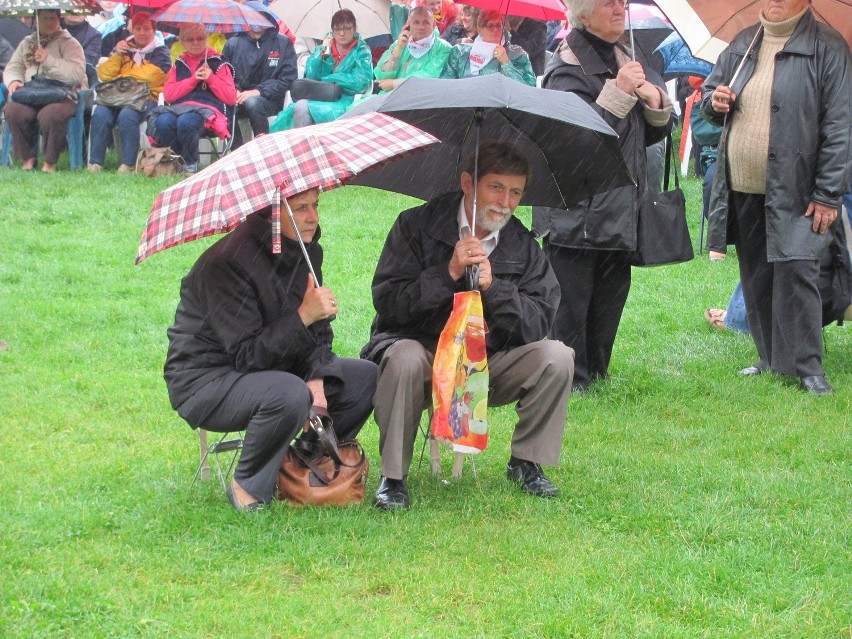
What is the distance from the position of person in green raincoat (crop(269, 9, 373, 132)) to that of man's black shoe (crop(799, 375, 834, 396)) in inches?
295

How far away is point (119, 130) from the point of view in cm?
1428

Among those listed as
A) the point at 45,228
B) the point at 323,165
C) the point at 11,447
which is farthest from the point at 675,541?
the point at 45,228

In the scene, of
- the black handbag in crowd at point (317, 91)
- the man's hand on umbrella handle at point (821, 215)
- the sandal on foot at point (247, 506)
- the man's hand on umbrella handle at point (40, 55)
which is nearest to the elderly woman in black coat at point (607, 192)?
the man's hand on umbrella handle at point (821, 215)

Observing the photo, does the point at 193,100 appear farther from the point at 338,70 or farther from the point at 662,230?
the point at 662,230

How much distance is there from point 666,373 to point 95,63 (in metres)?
11.1

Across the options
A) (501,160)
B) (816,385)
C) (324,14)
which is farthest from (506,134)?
(324,14)

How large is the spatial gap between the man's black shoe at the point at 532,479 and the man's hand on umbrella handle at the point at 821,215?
265 cm

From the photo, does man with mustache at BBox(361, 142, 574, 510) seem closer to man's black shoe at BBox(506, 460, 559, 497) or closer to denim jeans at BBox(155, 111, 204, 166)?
man's black shoe at BBox(506, 460, 559, 497)

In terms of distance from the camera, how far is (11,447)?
234 inches

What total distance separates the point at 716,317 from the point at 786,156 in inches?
84.9

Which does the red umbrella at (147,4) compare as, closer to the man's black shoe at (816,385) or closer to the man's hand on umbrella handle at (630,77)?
the man's hand on umbrella handle at (630,77)

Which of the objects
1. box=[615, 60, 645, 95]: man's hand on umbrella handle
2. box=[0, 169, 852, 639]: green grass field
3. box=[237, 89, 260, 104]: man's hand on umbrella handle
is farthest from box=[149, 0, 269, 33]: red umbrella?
box=[615, 60, 645, 95]: man's hand on umbrella handle

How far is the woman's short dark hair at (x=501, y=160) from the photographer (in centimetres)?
525

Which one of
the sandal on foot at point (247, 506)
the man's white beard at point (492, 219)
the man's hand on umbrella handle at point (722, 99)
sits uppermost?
the man's hand on umbrella handle at point (722, 99)
